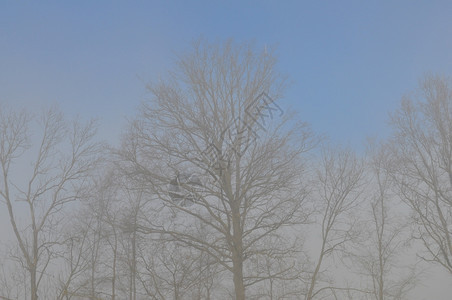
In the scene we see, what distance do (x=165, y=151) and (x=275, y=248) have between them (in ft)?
12.4

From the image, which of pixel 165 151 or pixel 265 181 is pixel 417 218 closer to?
pixel 265 181

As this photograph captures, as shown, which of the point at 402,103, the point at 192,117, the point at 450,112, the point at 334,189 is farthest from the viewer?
the point at 334,189

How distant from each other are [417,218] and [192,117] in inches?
349

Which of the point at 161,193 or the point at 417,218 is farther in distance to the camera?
the point at 417,218

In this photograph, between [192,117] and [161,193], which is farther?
[192,117]

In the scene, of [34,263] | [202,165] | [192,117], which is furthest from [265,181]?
[34,263]

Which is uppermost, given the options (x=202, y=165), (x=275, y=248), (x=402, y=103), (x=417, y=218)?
(x=402, y=103)

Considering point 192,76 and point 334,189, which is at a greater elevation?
point 192,76

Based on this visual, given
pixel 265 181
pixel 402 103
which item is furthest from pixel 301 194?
pixel 402 103

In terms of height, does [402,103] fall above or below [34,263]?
above

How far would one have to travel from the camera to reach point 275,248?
9609 millimetres

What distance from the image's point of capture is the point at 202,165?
9938mm

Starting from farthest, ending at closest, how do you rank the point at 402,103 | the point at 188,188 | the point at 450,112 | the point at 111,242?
the point at 111,242 < the point at 402,103 < the point at 450,112 < the point at 188,188

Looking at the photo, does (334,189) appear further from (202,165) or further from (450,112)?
(202,165)
